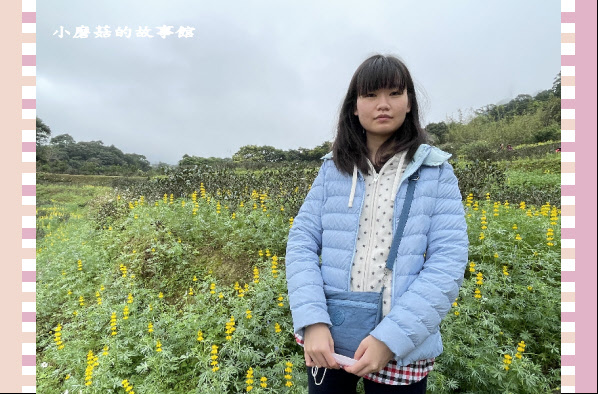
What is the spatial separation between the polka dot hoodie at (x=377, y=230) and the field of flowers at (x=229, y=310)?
1029 mm

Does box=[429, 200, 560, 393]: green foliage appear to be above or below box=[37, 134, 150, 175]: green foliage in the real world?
below

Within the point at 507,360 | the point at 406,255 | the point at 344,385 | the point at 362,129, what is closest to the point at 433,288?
the point at 406,255

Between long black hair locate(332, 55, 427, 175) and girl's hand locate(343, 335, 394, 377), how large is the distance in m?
0.53

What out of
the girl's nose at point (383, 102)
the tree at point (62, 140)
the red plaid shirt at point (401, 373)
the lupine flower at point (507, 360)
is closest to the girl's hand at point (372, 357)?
the red plaid shirt at point (401, 373)

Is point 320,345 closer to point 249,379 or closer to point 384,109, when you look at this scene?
point 384,109

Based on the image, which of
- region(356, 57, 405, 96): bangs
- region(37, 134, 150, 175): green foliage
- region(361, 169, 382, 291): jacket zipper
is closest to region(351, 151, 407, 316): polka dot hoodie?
region(361, 169, 382, 291): jacket zipper

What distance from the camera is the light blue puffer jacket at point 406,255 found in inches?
38.1

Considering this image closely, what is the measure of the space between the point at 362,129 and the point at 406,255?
0.49m

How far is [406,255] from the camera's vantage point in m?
1.05

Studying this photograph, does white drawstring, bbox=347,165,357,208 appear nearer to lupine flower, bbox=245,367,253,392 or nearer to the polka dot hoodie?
the polka dot hoodie

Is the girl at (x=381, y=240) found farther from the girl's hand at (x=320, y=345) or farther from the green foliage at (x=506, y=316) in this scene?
the green foliage at (x=506, y=316)

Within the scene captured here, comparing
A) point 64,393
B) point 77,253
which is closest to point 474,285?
point 64,393

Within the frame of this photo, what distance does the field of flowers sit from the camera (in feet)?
6.90

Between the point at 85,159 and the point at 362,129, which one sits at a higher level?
the point at 85,159
